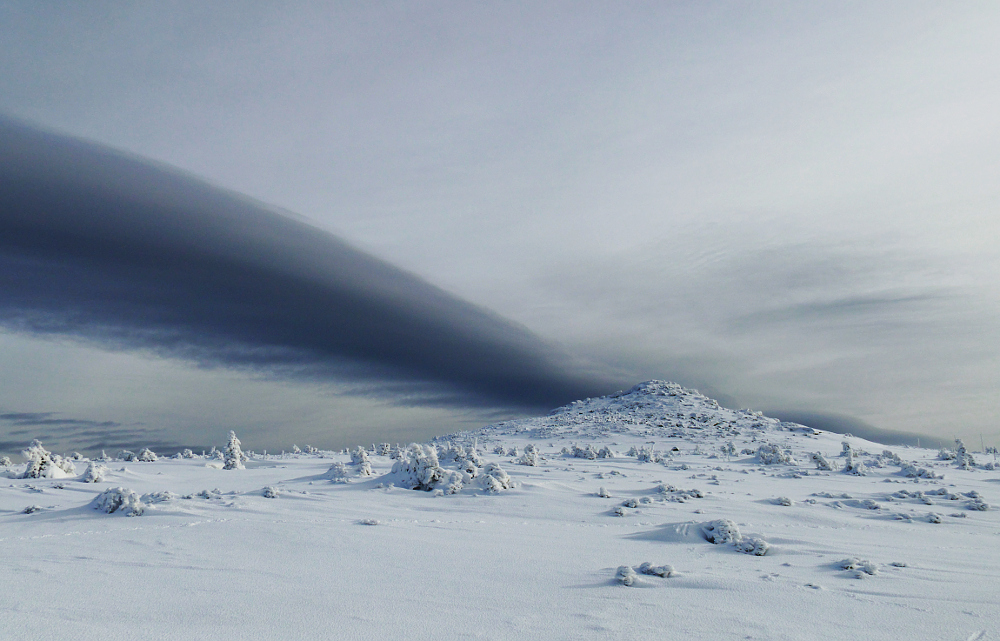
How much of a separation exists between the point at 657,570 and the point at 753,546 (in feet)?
8.20

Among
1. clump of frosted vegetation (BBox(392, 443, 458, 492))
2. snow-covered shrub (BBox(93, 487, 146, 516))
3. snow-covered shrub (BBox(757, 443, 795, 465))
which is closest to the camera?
snow-covered shrub (BBox(93, 487, 146, 516))

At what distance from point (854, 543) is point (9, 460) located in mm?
31213

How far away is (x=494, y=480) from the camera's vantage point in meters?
14.7

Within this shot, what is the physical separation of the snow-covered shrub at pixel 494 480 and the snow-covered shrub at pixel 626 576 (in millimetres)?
8305

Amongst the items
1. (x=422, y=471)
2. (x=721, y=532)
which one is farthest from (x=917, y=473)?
(x=422, y=471)

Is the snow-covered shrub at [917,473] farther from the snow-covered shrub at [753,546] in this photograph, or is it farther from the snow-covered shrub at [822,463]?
the snow-covered shrub at [753,546]

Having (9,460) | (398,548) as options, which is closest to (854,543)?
(398,548)

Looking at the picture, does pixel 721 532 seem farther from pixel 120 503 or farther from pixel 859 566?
pixel 120 503

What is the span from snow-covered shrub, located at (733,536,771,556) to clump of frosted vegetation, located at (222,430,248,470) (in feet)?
71.1

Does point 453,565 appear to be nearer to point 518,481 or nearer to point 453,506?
point 453,506

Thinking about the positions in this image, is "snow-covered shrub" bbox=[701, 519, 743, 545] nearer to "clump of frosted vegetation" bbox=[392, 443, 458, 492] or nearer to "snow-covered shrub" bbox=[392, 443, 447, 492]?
"clump of frosted vegetation" bbox=[392, 443, 458, 492]

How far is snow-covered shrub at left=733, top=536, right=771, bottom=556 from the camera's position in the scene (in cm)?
797

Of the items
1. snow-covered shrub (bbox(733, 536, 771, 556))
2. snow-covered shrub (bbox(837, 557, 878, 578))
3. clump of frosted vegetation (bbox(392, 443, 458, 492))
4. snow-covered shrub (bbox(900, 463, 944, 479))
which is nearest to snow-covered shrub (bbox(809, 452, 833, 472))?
snow-covered shrub (bbox(900, 463, 944, 479))

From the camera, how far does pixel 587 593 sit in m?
5.86
